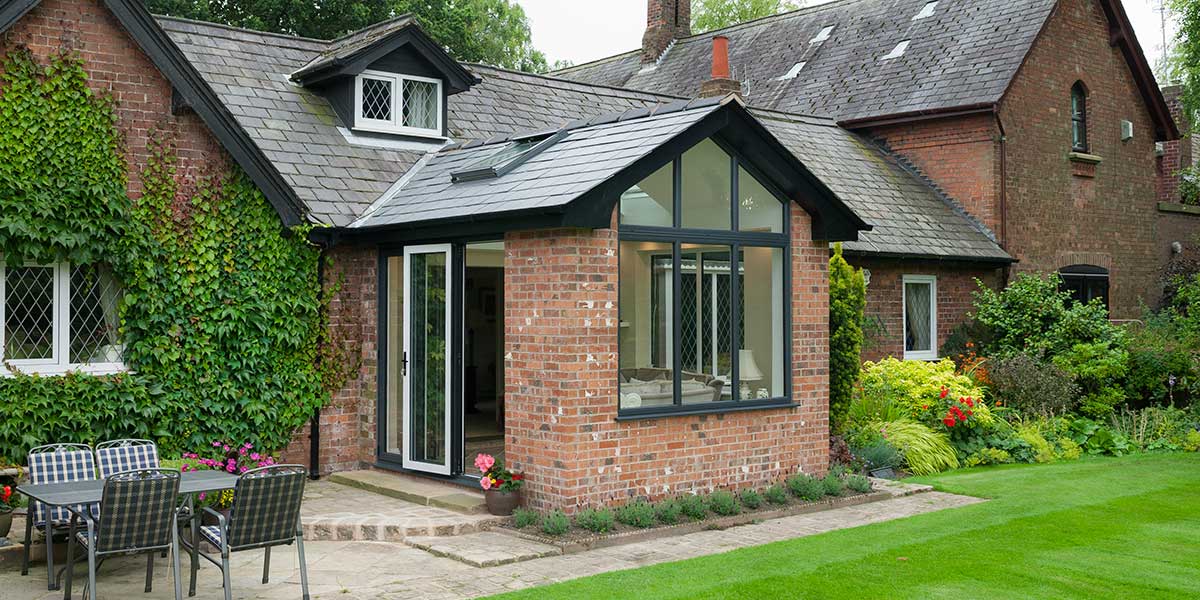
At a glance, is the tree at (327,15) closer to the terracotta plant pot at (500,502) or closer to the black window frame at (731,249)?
the black window frame at (731,249)

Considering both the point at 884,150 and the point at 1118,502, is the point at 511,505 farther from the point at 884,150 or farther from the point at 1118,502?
the point at 884,150

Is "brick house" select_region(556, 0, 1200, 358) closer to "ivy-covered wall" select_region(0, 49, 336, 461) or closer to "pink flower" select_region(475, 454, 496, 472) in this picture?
"pink flower" select_region(475, 454, 496, 472)

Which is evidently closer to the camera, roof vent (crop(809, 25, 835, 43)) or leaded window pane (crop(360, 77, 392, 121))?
leaded window pane (crop(360, 77, 392, 121))

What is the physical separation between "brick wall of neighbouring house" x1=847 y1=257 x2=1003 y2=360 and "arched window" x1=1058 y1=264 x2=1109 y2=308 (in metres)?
2.22

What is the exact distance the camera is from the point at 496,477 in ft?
32.6

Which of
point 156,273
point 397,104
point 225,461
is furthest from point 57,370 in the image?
point 397,104

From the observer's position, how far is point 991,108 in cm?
1833

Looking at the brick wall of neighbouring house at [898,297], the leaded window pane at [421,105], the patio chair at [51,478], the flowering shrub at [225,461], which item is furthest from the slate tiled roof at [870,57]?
the patio chair at [51,478]

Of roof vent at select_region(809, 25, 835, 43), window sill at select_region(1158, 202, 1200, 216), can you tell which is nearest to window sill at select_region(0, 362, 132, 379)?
roof vent at select_region(809, 25, 835, 43)

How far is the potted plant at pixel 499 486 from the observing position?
9805 millimetres

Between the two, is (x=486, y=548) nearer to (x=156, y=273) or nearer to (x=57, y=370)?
(x=156, y=273)

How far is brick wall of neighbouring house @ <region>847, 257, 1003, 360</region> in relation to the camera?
16.9 meters

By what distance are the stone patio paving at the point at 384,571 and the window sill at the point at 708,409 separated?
113cm

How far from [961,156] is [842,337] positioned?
26.1 ft
